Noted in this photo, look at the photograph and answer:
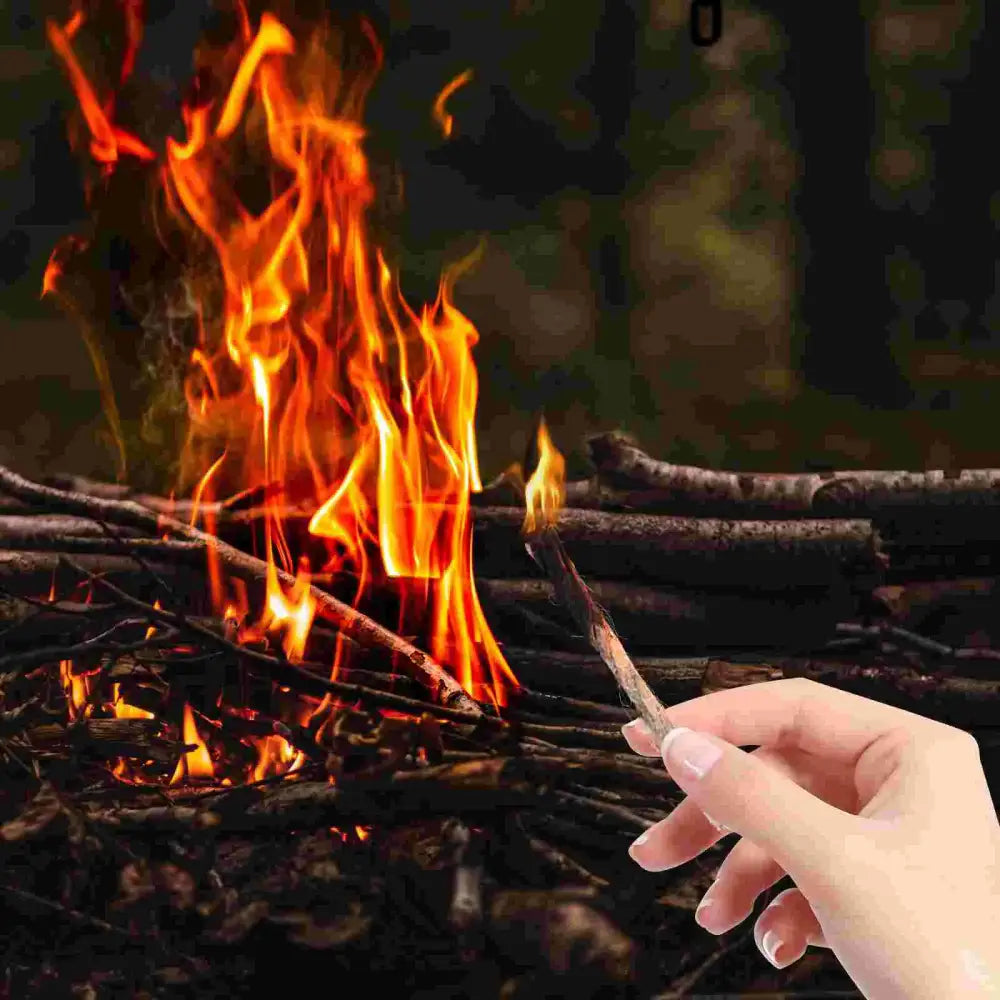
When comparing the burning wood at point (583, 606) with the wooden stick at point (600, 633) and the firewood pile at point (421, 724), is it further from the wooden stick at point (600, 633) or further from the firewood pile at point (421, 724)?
the firewood pile at point (421, 724)

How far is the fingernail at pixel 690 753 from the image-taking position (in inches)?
21.9

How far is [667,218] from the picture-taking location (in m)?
1.41

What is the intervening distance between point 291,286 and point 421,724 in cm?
64

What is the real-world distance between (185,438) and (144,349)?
135 mm

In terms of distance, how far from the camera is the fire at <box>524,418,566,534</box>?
1.14 meters

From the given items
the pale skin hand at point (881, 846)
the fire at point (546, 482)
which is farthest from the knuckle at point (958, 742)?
the fire at point (546, 482)

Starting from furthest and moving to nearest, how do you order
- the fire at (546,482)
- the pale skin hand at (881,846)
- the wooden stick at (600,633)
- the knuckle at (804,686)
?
the fire at (546,482) < the knuckle at (804,686) < the wooden stick at (600,633) < the pale skin hand at (881,846)

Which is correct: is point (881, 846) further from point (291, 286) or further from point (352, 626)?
point (291, 286)

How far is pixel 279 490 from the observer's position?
1319 millimetres

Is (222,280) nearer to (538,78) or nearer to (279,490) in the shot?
(279,490)

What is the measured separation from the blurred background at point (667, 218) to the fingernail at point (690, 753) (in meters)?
0.86

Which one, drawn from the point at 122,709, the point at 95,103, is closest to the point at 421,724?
the point at 122,709

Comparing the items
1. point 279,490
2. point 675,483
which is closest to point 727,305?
point 675,483

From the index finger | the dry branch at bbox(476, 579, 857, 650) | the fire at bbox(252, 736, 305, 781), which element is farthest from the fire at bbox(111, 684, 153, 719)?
the index finger
